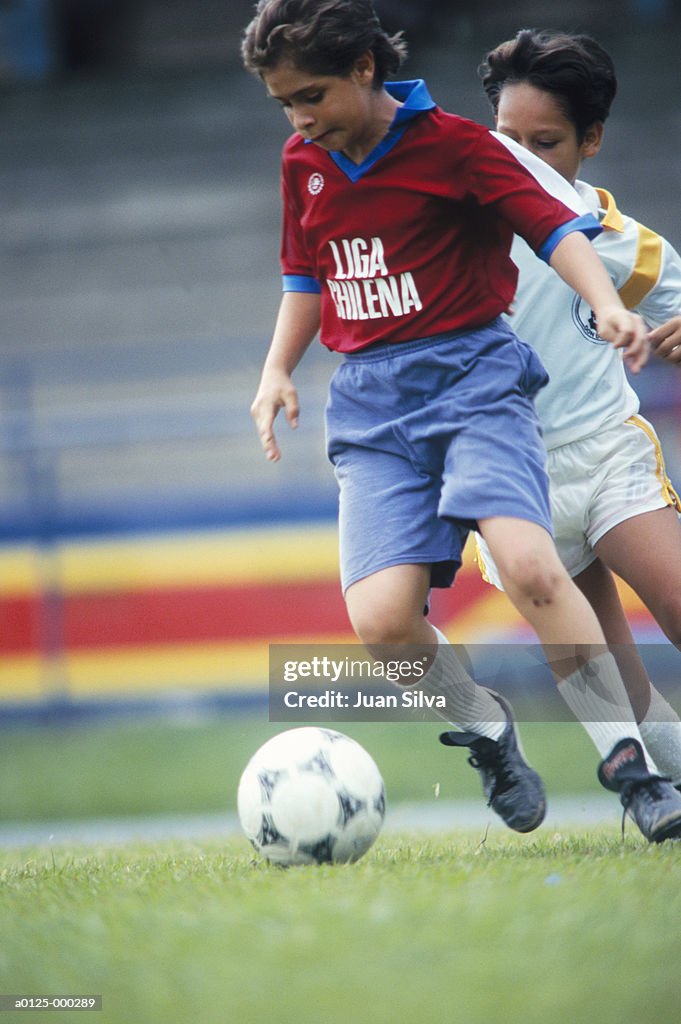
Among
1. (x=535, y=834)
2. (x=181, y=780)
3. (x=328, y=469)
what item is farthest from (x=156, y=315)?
(x=535, y=834)

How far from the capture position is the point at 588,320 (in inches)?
123

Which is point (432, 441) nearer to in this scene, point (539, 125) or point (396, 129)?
point (396, 129)

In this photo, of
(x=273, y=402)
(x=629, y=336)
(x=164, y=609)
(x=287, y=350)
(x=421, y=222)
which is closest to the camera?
(x=629, y=336)

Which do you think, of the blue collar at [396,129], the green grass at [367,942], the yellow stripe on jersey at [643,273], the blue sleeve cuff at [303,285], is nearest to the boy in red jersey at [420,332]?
the blue collar at [396,129]

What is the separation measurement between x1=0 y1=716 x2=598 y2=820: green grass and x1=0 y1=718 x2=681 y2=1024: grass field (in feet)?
7.74

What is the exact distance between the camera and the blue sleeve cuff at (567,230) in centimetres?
262

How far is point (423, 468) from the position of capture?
2766 mm

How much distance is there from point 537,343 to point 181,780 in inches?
138

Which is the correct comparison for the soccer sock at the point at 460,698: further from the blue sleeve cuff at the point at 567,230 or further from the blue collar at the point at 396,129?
the blue collar at the point at 396,129

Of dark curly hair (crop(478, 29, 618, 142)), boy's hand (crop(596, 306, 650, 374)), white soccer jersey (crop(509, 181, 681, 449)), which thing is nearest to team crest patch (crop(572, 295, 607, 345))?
white soccer jersey (crop(509, 181, 681, 449))

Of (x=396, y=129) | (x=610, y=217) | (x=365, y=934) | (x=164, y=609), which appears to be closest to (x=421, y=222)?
(x=396, y=129)

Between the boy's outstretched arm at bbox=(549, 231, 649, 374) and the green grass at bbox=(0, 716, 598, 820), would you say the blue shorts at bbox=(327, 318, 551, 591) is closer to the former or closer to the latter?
the boy's outstretched arm at bbox=(549, 231, 649, 374)

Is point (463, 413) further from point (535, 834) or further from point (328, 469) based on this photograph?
point (328, 469)

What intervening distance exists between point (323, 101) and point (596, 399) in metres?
0.93
